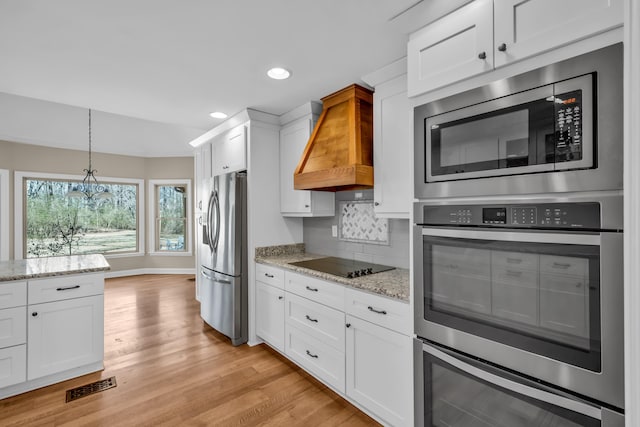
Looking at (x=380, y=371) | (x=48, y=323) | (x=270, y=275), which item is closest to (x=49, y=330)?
(x=48, y=323)

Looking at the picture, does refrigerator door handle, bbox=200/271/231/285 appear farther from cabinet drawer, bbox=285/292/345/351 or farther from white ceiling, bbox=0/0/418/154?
white ceiling, bbox=0/0/418/154

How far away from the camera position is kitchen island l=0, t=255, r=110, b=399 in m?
2.30

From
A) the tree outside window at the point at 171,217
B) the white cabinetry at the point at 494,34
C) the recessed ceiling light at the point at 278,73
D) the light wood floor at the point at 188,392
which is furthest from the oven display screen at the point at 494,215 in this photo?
the tree outside window at the point at 171,217

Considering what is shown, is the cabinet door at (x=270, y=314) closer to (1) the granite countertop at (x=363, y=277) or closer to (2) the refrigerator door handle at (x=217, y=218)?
(1) the granite countertop at (x=363, y=277)

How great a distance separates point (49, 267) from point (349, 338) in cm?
252

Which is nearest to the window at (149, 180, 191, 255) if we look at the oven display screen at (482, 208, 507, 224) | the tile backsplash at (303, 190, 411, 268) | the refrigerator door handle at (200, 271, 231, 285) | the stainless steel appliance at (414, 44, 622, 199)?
the refrigerator door handle at (200, 271, 231, 285)

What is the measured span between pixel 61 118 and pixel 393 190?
17.2 feet

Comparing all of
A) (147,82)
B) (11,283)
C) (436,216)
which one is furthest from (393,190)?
(11,283)

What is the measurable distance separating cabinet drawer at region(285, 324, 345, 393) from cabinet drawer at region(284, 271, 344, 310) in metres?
0.33

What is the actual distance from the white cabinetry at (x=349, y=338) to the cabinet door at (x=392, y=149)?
67 centimetres

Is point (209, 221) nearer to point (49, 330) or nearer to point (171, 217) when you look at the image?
point (49, 330)

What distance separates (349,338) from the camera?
218 centimetres

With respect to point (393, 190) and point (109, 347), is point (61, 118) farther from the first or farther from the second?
point (393, 190)

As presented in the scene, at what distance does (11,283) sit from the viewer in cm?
230
